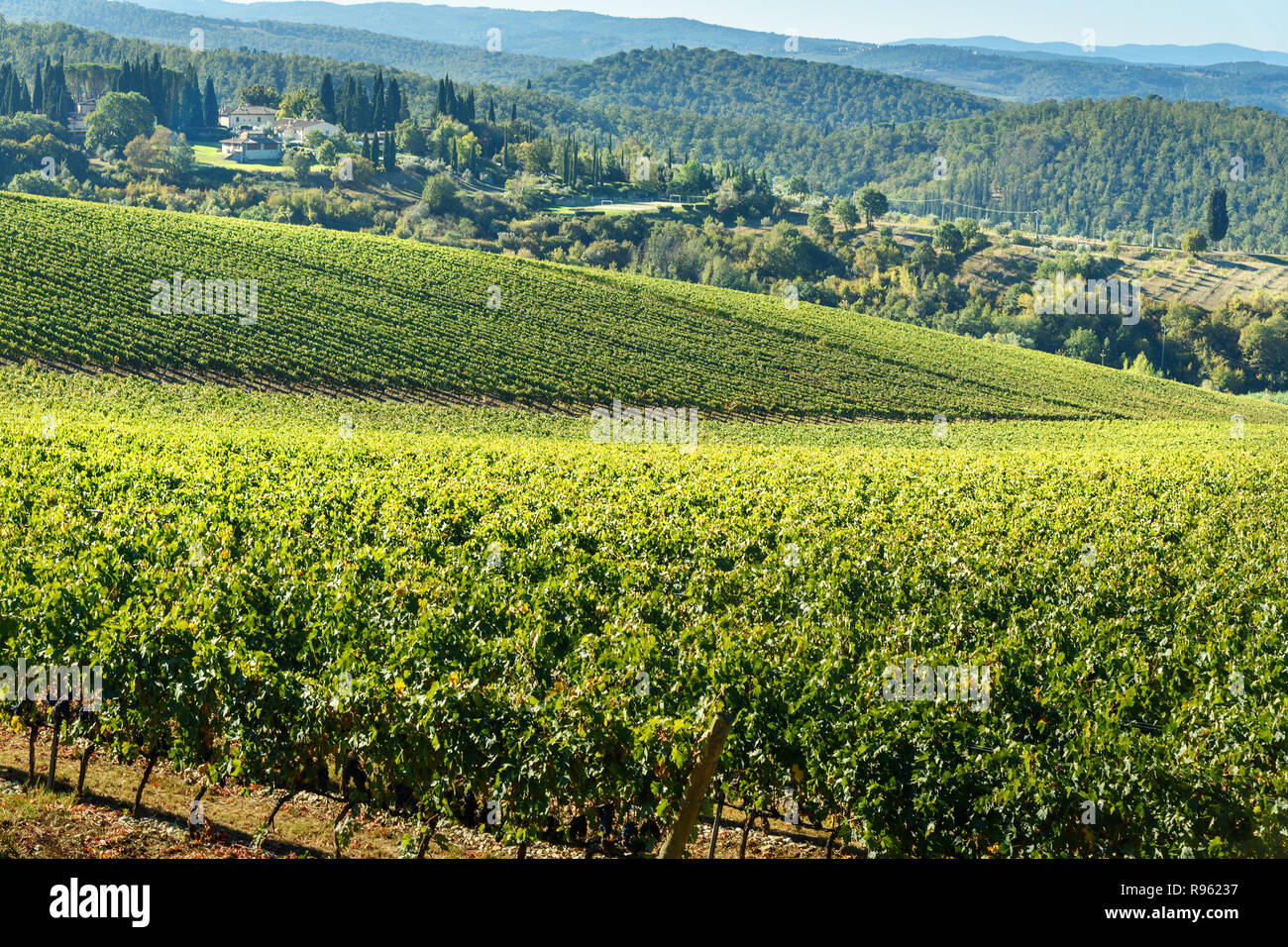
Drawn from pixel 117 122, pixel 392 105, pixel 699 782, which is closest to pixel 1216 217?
pixel 392 105

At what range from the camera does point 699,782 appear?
21.8 feet

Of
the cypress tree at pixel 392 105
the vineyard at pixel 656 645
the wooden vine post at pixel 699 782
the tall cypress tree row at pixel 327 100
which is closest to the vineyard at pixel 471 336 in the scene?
the vineyard at pixel 656 645

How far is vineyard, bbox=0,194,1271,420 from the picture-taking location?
5188 centimetres

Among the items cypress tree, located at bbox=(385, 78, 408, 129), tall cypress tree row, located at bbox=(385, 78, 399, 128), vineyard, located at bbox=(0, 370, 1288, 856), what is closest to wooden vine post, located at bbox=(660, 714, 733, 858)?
vineyard, located at bbox=(0, 370, 1288, 856)

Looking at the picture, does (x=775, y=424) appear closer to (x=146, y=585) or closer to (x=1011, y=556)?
(x=1011, y=556)

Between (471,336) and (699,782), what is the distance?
57967mm

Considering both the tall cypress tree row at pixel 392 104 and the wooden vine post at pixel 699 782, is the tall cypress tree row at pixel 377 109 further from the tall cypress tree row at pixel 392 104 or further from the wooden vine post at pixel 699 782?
the wooden vine post at pixel 699 782

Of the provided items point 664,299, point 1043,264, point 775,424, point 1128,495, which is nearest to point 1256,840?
point 1128,495

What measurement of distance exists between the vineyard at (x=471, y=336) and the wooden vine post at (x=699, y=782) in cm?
4667

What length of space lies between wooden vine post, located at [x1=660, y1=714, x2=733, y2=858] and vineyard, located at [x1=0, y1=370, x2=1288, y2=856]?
603 mm

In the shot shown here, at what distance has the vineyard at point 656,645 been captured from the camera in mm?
7457

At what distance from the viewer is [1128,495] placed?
2211 centimetres

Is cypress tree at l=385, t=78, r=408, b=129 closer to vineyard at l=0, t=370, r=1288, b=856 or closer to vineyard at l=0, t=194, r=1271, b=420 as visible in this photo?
vineyard at l=0, t=194, r=1271, b=420

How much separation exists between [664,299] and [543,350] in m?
22.1
